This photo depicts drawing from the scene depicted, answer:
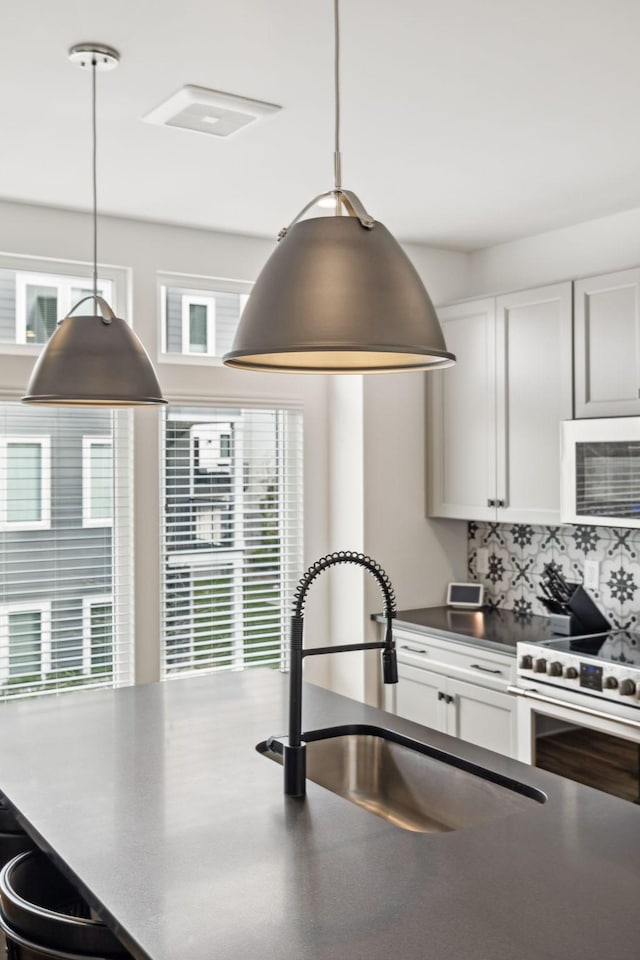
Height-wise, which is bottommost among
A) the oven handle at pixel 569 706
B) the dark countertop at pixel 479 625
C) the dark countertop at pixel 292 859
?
the oven handle at pixel 569 706

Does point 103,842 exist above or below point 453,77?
below

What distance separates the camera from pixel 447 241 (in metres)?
4.40

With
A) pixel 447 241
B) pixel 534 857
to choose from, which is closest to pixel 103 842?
pixel 534 857

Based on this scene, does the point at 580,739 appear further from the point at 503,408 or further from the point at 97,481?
the point at 97,481

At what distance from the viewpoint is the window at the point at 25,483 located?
371 cm

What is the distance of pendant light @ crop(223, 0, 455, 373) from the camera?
4.19 ft

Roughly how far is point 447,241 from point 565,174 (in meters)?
1.11

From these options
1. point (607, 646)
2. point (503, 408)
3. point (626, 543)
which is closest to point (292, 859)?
point (607, 646)

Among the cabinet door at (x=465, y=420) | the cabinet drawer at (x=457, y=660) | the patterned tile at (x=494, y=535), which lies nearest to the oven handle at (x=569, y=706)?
the cabinet drawer at (x=457, y=660)

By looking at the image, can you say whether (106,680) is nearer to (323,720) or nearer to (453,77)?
(323,720)

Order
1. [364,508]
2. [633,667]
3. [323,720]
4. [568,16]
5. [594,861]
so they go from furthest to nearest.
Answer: [364,508] < [633,667] < [323,720] < [568,16] < [594,861]

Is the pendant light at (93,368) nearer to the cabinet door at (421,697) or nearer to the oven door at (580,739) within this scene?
the oven door at (580,739)

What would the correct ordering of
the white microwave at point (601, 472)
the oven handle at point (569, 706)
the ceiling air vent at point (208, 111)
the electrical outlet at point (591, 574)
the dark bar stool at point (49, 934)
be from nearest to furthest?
the dark bar stool at point (49, 934) → the ceiling air vent at point (208, 111) → the oven handle at point (569, 706) → the white microwave at point (601, 472) → the electrical outlet at point (591, 574)

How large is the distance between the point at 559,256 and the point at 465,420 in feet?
2.78
